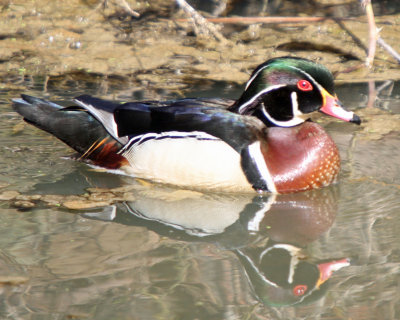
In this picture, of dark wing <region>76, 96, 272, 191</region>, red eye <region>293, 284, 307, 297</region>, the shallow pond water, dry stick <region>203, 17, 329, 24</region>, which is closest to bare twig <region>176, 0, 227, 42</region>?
dry stick <region>203, 17, 329, 24</region>

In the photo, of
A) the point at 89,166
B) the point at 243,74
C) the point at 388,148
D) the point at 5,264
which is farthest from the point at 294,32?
the point at 5,264

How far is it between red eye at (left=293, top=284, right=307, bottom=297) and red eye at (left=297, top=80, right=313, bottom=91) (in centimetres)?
171

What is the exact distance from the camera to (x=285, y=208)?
5316 mm

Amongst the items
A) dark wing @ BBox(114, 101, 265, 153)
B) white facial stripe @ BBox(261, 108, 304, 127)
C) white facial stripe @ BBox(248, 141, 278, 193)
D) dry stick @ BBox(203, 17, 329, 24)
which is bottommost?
white facial stripe @ BBox(248, 141, 278, 193)

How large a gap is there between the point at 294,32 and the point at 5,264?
18.5ft

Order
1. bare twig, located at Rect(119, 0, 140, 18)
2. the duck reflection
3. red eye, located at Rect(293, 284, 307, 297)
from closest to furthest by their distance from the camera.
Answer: red eye, located at Rect(293, 284, 307, 297)
the duck reflection
bare twig, located at Rect(119, 0, 140, 18)

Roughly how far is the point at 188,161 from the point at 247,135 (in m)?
0.49

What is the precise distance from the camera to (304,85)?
5398 mm

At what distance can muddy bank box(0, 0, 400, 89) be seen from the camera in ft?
26.4

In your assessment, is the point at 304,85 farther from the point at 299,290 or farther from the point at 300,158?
the point at 299,290

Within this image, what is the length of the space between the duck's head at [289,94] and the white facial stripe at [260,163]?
1.01 ft

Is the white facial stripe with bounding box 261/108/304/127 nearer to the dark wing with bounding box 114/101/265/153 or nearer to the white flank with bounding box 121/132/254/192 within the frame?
the dark wing with bounding box 114/101/265/153

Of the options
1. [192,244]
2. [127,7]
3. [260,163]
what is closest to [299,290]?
[192,244]

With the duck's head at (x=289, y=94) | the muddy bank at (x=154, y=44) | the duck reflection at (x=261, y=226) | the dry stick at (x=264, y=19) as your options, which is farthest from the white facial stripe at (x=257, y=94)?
the dry stick at (x=264, y=19)
